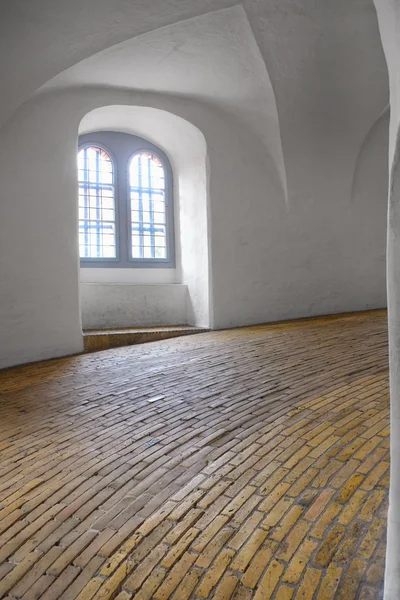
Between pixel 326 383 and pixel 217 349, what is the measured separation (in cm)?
223

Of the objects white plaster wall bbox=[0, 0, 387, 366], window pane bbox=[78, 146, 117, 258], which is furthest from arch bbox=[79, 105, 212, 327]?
window pane bbox=[78, 146, 117, 258]

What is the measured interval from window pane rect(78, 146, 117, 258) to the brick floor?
14.9 ft

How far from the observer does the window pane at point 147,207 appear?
9508mm

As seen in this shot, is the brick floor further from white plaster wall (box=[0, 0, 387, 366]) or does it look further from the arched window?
the arched window

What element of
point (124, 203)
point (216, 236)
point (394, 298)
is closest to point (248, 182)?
point (216, 236)

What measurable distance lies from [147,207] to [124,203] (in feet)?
1.74

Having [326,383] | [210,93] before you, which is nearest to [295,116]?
[210,93]

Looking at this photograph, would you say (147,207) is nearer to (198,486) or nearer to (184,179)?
(184,179)

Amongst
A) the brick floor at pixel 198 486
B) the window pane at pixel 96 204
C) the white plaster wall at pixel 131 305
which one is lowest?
the brick floor at pixel 198 486

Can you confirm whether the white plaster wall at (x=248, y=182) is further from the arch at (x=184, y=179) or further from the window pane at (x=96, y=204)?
the window pane at (x=96, y=204)

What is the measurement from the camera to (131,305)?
8.87 metres

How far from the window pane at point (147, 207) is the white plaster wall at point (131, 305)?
36.5 inches

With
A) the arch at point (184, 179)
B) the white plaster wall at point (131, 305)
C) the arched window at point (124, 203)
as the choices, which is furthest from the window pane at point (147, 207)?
the white plaster wall at point (131, 305)

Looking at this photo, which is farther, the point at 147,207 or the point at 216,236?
the point at 147,207
